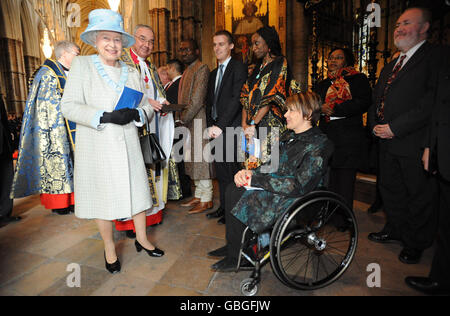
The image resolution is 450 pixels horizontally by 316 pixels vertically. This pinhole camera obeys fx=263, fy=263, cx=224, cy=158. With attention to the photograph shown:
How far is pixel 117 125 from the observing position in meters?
1.93

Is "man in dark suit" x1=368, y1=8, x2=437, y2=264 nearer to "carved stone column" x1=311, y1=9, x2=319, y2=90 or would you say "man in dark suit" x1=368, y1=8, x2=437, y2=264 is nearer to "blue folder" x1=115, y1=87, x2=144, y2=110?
"blue folder" x1=115, y1=87, x2=144, y2=110

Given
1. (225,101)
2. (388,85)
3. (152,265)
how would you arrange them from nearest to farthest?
(152,265), (388,85), (225,101)

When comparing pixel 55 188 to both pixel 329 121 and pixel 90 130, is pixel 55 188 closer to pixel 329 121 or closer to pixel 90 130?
pixel 90 130

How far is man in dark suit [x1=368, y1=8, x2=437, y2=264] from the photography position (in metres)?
2.10

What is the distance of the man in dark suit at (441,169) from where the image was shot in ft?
5.39

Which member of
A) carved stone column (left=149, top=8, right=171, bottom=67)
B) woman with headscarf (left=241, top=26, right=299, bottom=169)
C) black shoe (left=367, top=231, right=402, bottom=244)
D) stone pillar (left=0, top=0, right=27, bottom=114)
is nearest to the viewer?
woman with headscarf (left=241, top=26, right=299, bottom=169)

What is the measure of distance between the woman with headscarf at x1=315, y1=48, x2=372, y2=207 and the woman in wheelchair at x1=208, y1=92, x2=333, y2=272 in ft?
3.20

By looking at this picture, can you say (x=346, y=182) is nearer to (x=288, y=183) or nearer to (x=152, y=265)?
(x=288, y=183)

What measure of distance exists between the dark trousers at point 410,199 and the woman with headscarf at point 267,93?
3.43 ft

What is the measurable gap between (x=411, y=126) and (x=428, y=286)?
3.85 feet

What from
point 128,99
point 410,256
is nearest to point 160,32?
point 128,99

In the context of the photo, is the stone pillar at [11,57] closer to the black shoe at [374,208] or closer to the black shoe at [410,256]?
the black shoe at [374,208]

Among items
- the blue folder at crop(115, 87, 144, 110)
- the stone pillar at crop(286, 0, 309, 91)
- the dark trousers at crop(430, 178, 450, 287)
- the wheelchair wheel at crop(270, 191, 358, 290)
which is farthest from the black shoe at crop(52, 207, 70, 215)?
the stone pillar at crop(286, 0, 309, 91)

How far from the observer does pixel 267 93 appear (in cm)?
244
